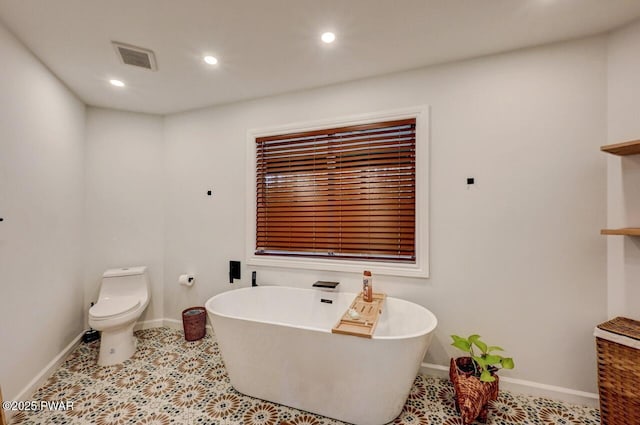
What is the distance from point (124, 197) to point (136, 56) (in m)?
1.59

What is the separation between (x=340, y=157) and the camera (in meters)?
2.49

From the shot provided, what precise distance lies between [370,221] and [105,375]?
8.43ft

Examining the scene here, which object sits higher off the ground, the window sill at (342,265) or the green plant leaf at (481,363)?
the window sill at (342,265)

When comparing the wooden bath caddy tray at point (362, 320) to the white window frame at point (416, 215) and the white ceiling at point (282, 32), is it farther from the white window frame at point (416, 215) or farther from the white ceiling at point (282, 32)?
the white ceiling at point (282, 32)

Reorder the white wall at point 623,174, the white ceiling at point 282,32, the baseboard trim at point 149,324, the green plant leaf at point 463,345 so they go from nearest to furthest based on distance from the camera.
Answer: the white ceiling at point 282,32 < the white wall at point 623,174 < the green plant leaf at point 463,345 < the baseboard trim at point 149,324

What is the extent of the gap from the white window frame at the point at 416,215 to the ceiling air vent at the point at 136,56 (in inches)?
38.4

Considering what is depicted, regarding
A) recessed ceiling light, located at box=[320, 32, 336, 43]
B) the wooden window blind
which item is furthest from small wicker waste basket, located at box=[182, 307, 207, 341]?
recessed ceiling light, located at box=[320, 32, 336, 43]

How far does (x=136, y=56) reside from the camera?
2033 millimetres

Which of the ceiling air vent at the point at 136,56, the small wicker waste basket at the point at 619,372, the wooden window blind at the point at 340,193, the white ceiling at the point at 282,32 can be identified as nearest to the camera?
the small wicker waste basket at the point at 619,372

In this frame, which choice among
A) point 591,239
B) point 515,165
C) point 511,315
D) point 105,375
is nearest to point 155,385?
point 105,375

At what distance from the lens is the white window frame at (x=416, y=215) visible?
2.18 metres

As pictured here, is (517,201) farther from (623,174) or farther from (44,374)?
(44,374)

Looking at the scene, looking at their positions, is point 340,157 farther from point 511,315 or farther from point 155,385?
point 155,385

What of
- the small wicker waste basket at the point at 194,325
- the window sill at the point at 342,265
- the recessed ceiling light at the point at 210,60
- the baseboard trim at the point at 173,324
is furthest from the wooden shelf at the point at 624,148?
the baseboard trim at the point at 173,324
